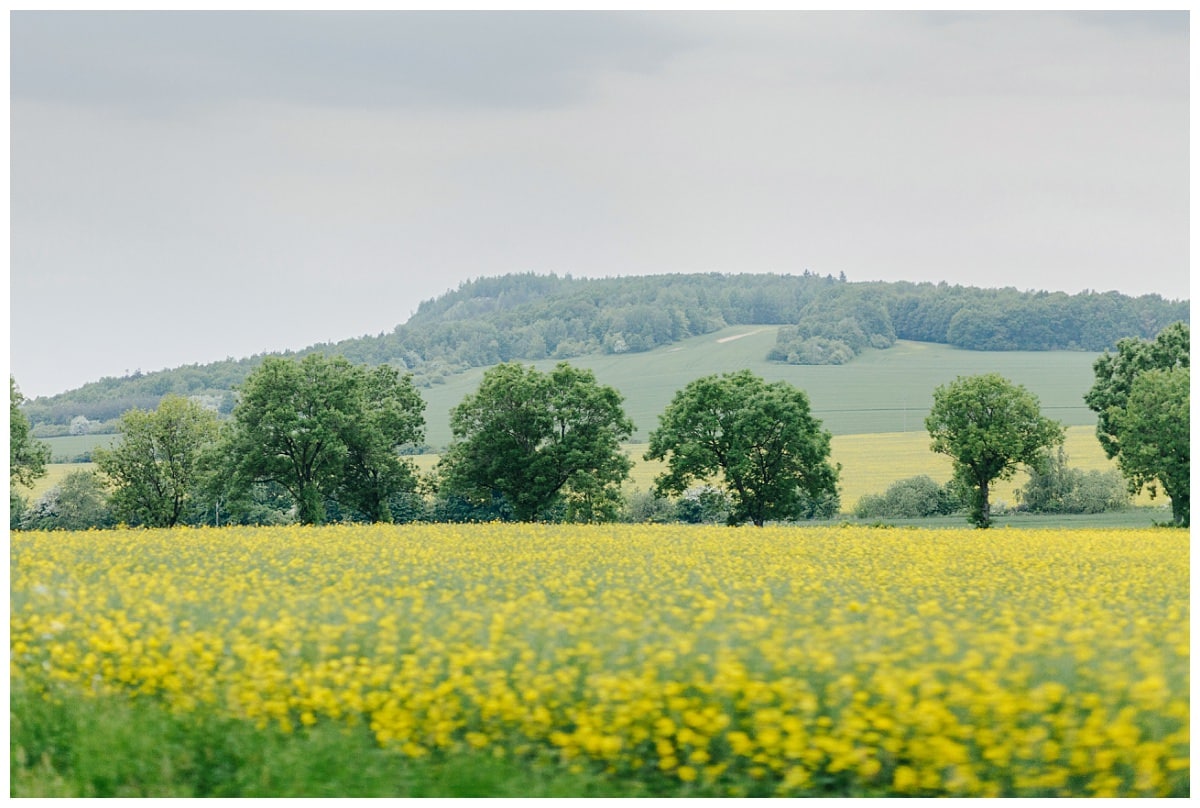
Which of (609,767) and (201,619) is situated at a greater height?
(201,619)

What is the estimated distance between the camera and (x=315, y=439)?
54.4m

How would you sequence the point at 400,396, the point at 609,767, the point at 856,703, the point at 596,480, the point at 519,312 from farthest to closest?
1. the point at 519,312
2. the point at 400,396
3. the point at 596,480
4. the point at 609,767
5. the point at 856,703

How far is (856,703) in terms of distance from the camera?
23.4ft

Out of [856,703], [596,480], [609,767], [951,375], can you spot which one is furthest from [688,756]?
[951,375]

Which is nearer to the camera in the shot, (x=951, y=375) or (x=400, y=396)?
(x=400, y=396)

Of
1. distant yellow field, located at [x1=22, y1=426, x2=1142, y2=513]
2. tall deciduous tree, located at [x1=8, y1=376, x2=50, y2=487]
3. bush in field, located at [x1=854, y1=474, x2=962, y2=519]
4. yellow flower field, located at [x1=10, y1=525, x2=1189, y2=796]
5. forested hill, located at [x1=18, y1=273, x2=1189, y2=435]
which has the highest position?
forested hill, located at [x1=18, y1=273, x2=1189, y2=435]

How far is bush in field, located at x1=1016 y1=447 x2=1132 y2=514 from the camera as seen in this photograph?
68.0 meters

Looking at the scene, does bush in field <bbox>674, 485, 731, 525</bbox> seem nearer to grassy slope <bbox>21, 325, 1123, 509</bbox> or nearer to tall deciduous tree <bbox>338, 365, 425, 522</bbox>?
grassy slope <bbox>21, 325, 1123, 509</bbox>

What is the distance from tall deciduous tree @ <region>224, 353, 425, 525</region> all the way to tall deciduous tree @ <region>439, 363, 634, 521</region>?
409 centimetres

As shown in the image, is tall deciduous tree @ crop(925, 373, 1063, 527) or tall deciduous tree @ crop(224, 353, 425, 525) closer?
tall deciduous tree @ crop(925, 373, 1063, 527)

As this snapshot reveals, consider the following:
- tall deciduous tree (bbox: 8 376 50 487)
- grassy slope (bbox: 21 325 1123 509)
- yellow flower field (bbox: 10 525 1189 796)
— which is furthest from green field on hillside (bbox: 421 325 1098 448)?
yellow flower field (bbox: 10 525 1189 796)

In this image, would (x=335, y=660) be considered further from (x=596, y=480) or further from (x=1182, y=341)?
(x=1182, y=341)

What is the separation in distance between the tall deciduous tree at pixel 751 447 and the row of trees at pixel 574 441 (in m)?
0.07

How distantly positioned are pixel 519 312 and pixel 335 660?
104 metres
